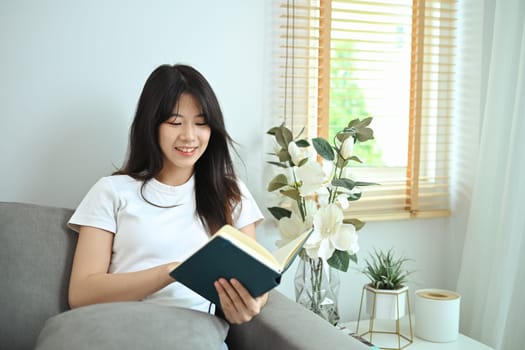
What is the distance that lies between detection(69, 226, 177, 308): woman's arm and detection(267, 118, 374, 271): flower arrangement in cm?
54

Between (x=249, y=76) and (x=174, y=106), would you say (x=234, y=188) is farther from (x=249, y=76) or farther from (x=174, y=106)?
(x=249, y=76)

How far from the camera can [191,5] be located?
6.53ft

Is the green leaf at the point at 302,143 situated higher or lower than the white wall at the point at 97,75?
lower

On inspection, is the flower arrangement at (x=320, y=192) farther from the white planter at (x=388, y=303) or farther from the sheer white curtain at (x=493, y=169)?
the sheer white curtain at (x=493, y=169)

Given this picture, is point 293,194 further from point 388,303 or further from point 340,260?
point 388,303

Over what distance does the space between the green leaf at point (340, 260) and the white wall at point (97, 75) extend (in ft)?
1.30

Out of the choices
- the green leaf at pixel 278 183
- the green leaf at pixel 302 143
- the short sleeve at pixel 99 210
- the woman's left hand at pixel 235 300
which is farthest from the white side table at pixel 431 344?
the short sleeve at pixel 99 210

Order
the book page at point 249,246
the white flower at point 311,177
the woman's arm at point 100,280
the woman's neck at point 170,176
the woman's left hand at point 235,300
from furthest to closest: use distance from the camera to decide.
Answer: the white flower at point 311,177, the woman's neck at point 170,176, the woman's arm at point 100,280, the woman's left hand at point 235,300, the book page at point 249,246

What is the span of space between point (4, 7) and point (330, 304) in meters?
1.39

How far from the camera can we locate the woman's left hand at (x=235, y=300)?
125 cm

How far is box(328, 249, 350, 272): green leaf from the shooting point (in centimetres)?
186

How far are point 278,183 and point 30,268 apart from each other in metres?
0.82

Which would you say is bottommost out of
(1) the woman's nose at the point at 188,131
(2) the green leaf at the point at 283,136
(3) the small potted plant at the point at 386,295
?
(3) the small potted plant at the point at 386,295

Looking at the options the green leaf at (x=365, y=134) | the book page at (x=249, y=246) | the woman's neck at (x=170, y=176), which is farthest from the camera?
the green leaf at (x=365, y=134)
